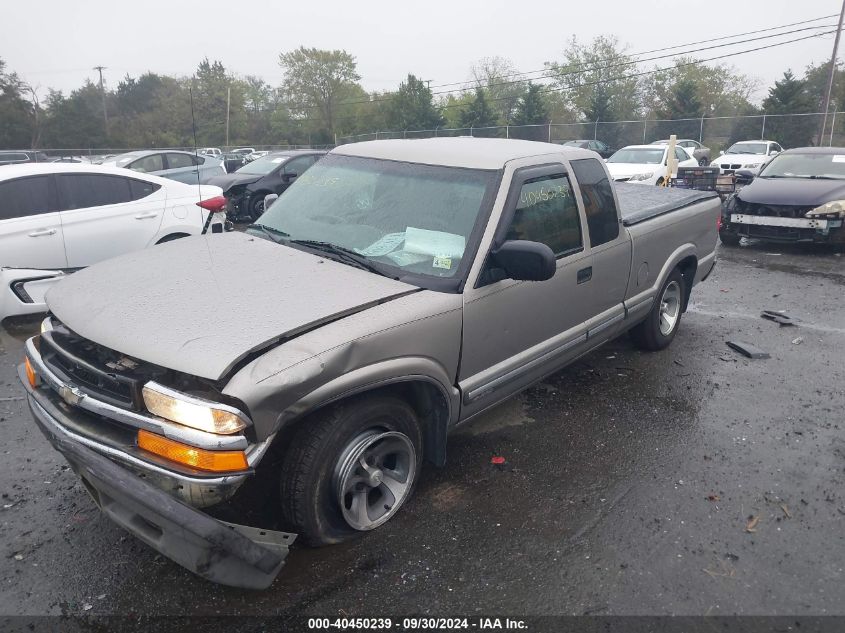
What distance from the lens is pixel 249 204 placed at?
1327cm

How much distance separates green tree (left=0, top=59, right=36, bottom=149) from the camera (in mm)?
41031

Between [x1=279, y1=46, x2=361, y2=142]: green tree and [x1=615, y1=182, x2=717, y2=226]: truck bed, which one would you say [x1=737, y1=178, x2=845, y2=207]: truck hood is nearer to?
[x1=615, y1=182, x2=717, y2=226]: truck bed

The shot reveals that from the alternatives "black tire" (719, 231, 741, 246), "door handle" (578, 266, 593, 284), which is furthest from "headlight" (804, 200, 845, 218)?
"door handle" (578, 266, 593, 284)

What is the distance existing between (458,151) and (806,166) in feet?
30.6

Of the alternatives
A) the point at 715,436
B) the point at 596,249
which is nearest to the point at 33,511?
the point at 596,249

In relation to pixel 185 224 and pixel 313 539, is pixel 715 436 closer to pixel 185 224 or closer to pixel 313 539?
pixel 313 539

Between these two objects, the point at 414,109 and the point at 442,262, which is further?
the point at 414,109

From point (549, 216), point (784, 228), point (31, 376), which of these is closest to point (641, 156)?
point (784, 228)

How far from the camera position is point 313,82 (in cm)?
6456

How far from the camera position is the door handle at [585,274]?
3979mm

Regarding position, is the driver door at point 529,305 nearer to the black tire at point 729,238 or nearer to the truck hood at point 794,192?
the truck hood at point 794,192

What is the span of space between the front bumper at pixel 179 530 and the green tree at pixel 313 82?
65574 mm

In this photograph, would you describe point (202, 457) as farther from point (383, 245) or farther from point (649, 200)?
point (649, 200)

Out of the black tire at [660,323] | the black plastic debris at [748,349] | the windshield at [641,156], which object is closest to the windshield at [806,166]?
the windshield at [641,156]
